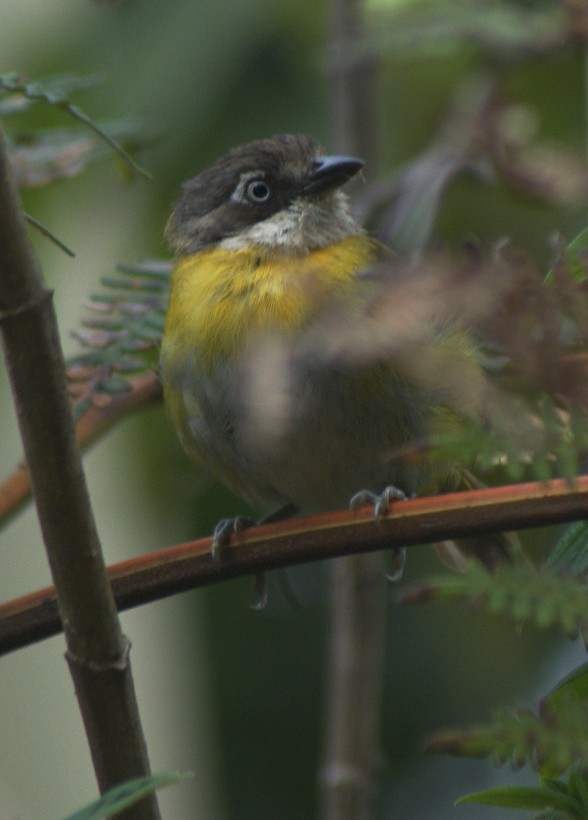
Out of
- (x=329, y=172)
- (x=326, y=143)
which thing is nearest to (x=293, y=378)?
(x=329, y=172)

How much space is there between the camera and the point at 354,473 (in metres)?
2.63

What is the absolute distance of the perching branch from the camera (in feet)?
3.52

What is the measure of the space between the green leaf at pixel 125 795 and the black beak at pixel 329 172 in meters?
2.05

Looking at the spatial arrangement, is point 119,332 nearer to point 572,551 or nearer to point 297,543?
point 297,543

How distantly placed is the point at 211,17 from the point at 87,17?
0.33 m

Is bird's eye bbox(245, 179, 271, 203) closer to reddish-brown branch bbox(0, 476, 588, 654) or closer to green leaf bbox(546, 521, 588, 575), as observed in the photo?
reddish-brown branch bbox(0, 476, 588, 654)

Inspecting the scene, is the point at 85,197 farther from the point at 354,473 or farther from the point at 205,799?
the point at 205,799

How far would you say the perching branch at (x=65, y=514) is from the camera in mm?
1074

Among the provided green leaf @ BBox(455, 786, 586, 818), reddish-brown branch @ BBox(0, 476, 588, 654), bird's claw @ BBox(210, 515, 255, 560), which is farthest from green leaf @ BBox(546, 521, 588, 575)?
bird's claw @ BBox(210, 515, 255, 560)

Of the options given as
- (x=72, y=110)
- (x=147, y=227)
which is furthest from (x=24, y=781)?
(x=72, y=110)

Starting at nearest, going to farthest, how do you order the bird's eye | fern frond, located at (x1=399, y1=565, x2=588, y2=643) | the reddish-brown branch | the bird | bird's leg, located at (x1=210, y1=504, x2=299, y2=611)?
fern frond, located at (x1=399, y1=565, x2=588, y2=643) → the reddish-brown branch → bird's leg, located at (x1=210, y1=504, x2=299, y2=611) → the bird → the bird's eye

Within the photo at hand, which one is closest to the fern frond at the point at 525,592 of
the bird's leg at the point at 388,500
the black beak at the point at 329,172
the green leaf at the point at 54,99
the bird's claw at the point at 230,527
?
the bird's claw at the point at 230,527

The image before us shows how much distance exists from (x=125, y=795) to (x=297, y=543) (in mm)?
404

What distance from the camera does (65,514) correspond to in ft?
3.77
